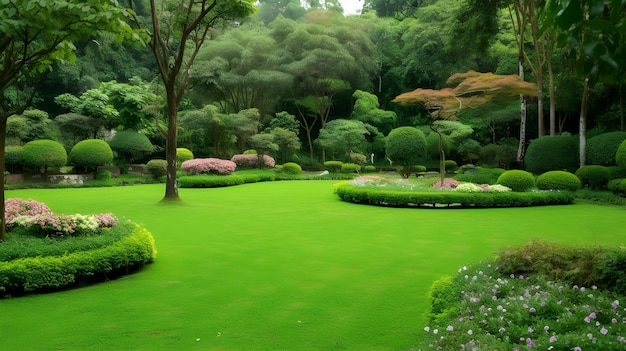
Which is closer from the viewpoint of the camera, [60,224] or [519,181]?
[60,224]

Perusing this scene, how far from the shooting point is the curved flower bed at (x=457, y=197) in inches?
497

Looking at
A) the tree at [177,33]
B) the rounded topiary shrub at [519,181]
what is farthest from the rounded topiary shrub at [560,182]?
the tree at [177,33]

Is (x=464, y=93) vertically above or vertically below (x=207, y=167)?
above

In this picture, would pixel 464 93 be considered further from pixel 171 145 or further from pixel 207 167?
pixel 207 167

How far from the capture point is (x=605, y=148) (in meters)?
16.4

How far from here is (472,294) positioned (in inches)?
140

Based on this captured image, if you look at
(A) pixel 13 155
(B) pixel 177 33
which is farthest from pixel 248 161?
(B) pixel 177 33

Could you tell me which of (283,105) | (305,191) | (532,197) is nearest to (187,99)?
(283,105)

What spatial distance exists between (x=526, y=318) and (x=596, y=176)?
14083 mm

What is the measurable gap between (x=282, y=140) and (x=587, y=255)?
22.8 metres

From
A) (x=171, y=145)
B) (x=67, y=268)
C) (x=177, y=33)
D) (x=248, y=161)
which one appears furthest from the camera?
(x=248, y=161)

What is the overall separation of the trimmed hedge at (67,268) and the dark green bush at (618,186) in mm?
13220

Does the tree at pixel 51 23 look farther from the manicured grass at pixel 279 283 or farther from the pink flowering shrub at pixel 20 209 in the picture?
the manicured grass at pixel 279 283

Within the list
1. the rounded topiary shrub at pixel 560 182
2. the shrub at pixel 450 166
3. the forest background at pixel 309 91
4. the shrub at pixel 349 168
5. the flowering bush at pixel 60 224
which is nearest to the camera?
the flowering bush at pixel 60 224
